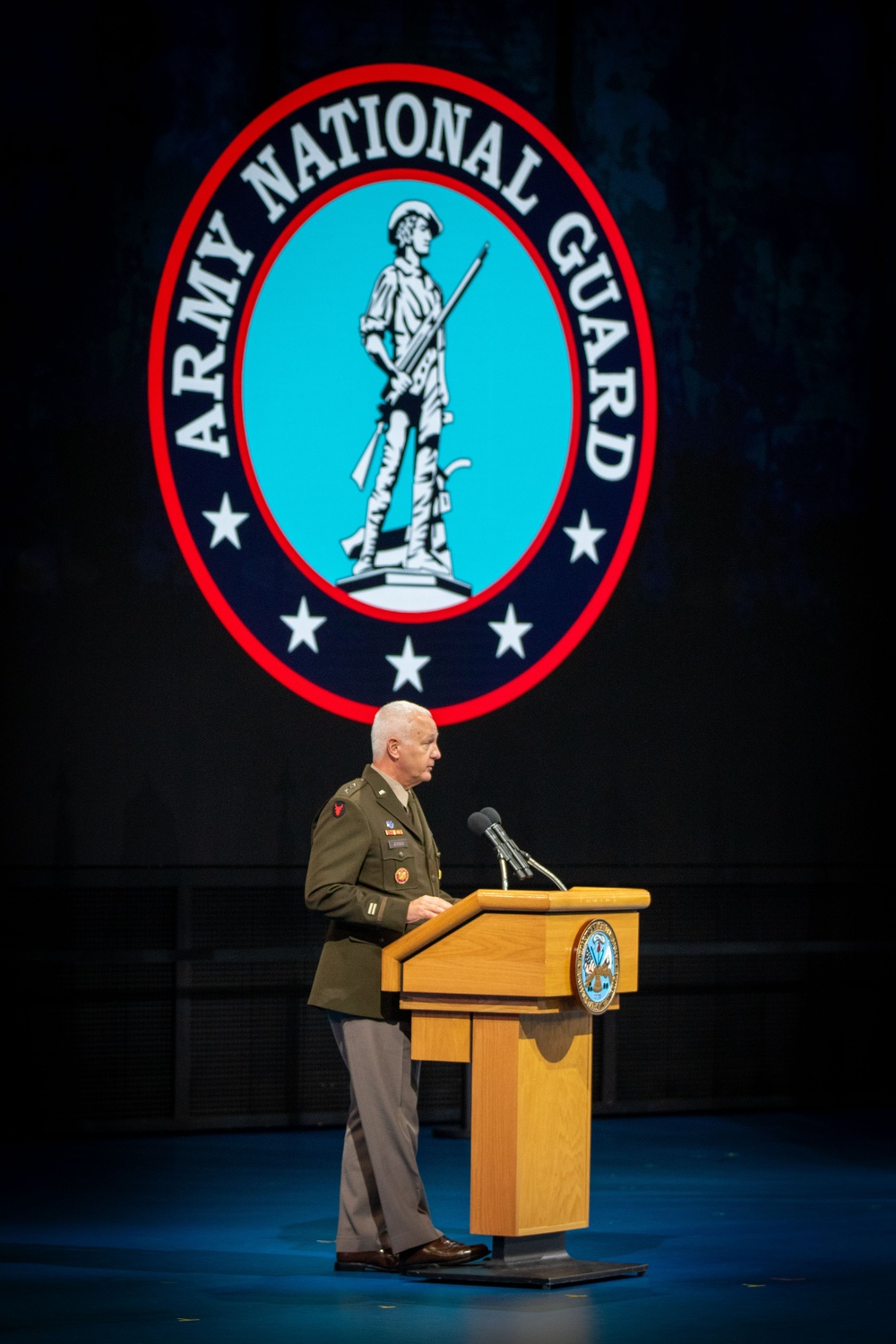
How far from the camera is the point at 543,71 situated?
896cm

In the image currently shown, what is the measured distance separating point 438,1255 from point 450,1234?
0.77m

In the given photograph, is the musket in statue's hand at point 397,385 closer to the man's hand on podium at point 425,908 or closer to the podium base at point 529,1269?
the man's hand on podium at point 425,908

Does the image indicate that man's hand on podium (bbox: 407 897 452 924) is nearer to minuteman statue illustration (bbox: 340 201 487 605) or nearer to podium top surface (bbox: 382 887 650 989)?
podium top surface (bbox: 382 887 650 989)

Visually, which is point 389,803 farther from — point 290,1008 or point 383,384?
point 383,384

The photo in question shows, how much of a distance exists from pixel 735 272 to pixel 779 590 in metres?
1.36

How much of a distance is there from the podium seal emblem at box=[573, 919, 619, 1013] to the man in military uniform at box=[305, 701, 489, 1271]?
391mm

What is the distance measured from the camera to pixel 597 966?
5.54m

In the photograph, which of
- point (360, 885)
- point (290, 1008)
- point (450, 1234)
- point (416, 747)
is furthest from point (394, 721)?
point (290, 1008)

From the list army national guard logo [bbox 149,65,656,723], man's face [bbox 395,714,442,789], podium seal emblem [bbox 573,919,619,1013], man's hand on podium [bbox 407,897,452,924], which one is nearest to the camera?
podium seal emblem [bbox 573,919,619,1013]

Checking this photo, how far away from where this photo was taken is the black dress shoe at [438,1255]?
18.5 ft

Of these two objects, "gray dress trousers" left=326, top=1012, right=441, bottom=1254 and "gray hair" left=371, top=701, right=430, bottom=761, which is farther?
"gray hair" left=371, top=701, right=430, bottom=761

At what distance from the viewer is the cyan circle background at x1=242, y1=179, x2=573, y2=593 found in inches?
336

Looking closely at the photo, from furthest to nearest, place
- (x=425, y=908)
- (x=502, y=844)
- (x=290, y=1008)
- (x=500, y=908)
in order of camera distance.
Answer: (x=290, y=1008), (x=425, y=908), (x=502, y=844), (x=500, y=908)

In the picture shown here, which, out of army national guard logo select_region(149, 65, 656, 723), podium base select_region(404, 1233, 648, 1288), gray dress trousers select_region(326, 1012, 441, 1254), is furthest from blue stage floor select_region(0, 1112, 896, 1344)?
army national guard logo select_region(149, 65, 656, 723)
